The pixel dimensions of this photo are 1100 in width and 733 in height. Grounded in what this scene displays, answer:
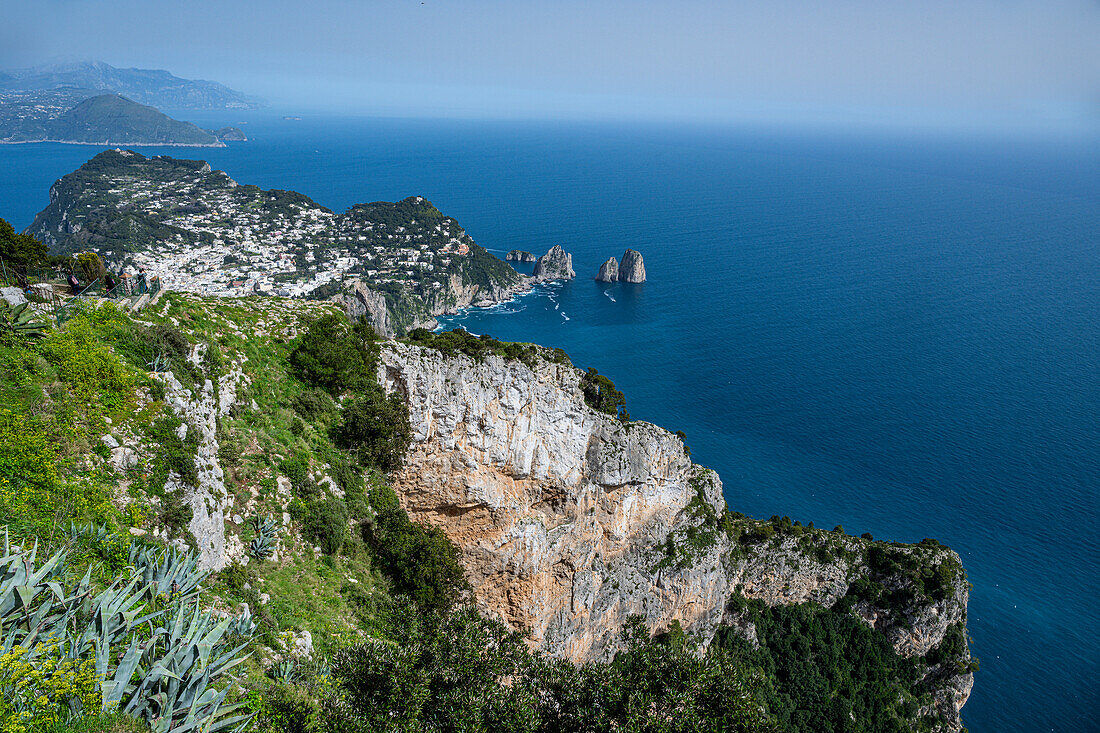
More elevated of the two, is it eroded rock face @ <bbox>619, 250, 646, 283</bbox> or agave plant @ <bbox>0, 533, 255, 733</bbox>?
agave plant @ <bbox>0, 533, 255, 733</bbox>

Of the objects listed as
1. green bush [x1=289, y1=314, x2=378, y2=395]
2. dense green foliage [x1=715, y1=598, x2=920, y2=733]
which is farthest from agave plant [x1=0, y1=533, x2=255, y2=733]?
dense green foliage [x1=715, y1=598, x2=920, y2=733]

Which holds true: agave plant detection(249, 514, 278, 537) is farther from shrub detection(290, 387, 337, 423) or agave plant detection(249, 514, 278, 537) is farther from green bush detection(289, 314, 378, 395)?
green bush detection(289, 314, 378, 395)

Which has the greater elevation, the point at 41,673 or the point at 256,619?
the point at 41,673

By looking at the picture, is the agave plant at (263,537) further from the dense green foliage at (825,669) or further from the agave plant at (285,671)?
the dense green foliage at (825,669)

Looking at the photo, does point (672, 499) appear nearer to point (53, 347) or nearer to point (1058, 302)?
point (53, 347)

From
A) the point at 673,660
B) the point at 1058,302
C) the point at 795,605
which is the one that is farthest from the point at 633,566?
the point at 1058,302

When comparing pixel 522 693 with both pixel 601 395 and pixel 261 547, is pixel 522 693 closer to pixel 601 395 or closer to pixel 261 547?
pixel 261 547
